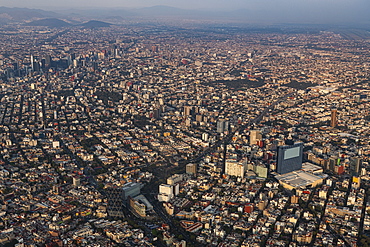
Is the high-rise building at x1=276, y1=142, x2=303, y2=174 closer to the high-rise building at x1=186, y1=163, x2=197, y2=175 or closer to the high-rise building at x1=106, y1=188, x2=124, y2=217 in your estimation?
the high-rise building at x1=186, y1=163, x2=197, y2=175

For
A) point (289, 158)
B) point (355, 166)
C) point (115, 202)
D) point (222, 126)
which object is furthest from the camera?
point (222, 126)

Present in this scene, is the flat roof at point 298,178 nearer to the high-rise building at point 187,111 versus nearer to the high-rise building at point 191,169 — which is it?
the high-rise building at point 191,169

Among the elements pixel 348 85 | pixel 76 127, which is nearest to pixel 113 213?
pixel 76 127

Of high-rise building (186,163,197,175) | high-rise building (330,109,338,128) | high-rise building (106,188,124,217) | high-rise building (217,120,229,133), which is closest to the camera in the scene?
high-rise building (106,188,124,217)

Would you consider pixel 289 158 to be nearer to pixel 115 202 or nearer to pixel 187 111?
pixel 115 202

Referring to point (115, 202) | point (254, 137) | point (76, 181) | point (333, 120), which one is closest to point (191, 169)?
point (115, 202)

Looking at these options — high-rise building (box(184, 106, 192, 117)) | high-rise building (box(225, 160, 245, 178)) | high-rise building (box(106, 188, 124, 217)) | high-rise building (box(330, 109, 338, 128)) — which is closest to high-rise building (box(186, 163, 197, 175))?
high-rise building (box(225, 160, 245, 178))

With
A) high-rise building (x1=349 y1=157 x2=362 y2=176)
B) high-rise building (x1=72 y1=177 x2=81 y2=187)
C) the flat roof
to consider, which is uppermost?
high-rise building (x1=349 y1=157 x2=362 y2=176)

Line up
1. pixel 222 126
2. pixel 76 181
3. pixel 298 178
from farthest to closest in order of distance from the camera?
pixel 222 126, pixel 298 178, pixel 76 181
